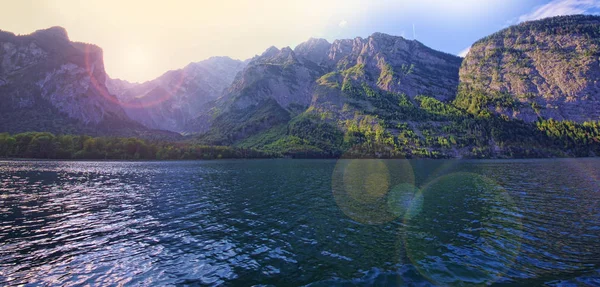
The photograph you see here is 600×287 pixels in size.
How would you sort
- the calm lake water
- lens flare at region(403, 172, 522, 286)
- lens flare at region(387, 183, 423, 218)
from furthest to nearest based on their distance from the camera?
1. lens flare at region(387, 183, 423, 218)
2. lens flare at region(403, 172, 522, 286)
3. the calm lake water

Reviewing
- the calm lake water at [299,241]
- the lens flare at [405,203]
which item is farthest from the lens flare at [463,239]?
the lens flare at [405,203]

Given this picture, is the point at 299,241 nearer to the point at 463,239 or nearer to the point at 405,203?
the point at 463,239

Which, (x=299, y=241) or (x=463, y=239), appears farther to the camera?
(x=463, y=239)

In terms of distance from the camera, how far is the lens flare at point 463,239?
2141 centimetres

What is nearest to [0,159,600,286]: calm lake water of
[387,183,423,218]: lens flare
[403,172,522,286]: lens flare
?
[403,172,522,286]: lens flare

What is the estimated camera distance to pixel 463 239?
2980 centimetres

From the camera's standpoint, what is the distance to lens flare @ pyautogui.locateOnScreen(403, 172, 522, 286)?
21.4 metres

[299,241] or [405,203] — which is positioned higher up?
[405,203]

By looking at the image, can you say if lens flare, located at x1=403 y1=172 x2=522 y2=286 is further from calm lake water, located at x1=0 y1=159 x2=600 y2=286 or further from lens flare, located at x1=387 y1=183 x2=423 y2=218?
lens flare, located at x1=387 y1=183 x2=423 y2=218

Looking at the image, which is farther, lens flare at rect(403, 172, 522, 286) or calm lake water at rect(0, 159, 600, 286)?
lens flare at rect(403, 172, 522, 286)

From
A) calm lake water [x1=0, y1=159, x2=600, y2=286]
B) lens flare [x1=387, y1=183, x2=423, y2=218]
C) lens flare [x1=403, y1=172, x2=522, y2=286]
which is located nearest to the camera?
calm lake water [x1=0, y1=159, x2=600, y2=286]

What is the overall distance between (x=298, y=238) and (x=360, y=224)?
10307 mm

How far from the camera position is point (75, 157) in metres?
194

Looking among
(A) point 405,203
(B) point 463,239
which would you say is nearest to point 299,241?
(B) point 463,239
